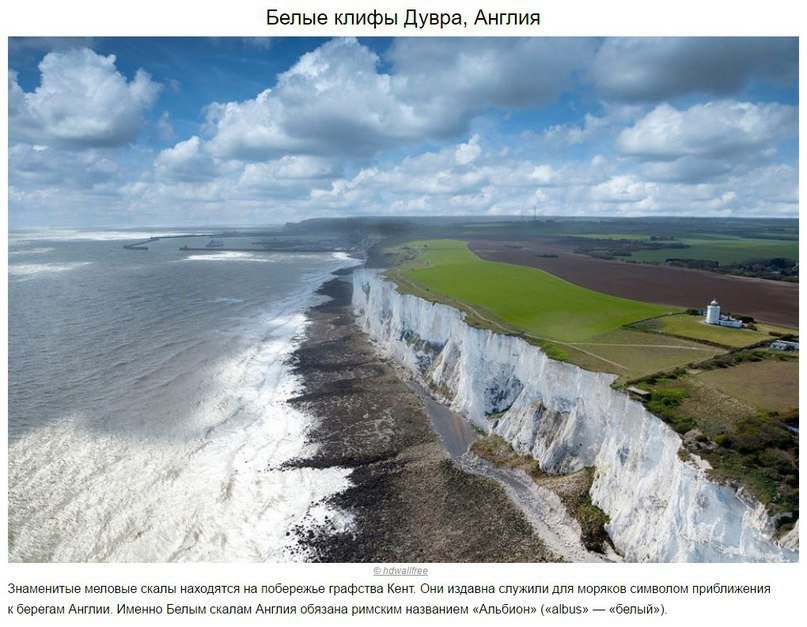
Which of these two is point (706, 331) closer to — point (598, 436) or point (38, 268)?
point (598, 436)

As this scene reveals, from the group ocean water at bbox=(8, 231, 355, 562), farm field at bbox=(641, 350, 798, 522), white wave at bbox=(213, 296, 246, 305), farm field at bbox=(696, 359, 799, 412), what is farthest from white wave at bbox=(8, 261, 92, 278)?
farm field at bbox=(696, 359, 799, 412)

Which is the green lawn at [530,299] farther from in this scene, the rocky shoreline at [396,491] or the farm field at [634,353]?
the rocky shoreline at [396,491]

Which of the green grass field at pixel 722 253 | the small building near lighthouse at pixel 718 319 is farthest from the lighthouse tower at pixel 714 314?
the green grass field at pixel 722 253

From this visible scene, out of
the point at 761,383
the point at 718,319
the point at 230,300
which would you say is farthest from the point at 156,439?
the point at 230,300

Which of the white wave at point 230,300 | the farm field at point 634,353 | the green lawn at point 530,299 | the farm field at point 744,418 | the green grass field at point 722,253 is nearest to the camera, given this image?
the farm field at point 744,418

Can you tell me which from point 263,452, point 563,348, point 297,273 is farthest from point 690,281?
point 297,273
